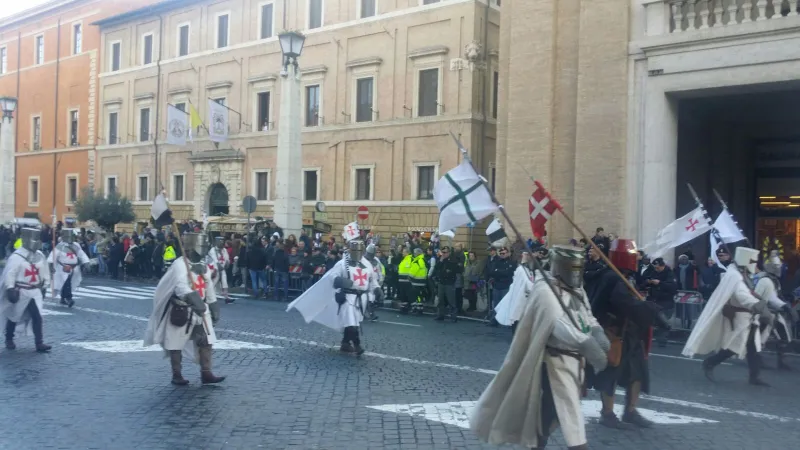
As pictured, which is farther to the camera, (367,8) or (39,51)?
(39,51)

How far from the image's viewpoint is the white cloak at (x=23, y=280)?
11969 millimetres

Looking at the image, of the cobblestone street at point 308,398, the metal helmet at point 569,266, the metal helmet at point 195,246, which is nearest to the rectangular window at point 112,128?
the cobblestone street at point 308,398

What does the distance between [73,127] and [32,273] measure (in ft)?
147

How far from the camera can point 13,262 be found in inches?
471

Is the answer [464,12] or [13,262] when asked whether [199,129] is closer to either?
[464,12]

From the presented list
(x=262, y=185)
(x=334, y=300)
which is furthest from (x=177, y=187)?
(x=334, y=300)

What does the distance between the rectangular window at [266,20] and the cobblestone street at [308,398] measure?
1080 inches

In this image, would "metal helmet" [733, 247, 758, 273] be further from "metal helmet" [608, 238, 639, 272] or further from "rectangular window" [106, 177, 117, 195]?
"rectangular window" [106, 177, 117, 195]

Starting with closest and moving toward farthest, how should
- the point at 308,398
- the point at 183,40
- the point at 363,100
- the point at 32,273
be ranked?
1. the point at 308,398
2. the point at 32,273
3. the point at 363,100
4. the point at 183,40

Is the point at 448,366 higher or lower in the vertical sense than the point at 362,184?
lower

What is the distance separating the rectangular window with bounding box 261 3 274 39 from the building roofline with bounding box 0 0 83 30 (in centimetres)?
1929

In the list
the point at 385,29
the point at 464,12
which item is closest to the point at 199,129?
the point at 385,29

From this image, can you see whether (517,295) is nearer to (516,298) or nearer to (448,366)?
(516,298)

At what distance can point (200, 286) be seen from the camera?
32.1ft
